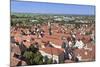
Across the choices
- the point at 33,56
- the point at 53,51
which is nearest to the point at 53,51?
the point at 53,51

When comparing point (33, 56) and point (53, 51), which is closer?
point (33, 56)

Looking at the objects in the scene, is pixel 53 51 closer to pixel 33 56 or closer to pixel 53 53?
pixel 53 53

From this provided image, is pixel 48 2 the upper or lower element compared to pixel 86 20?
upper

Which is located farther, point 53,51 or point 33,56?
point 53,51

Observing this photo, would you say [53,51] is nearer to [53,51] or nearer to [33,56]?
[53,51]

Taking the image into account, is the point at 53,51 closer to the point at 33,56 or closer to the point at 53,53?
the point at 53,53

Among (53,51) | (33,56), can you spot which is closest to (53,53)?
(53,51)

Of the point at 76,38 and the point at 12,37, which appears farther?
the point at 76,38
